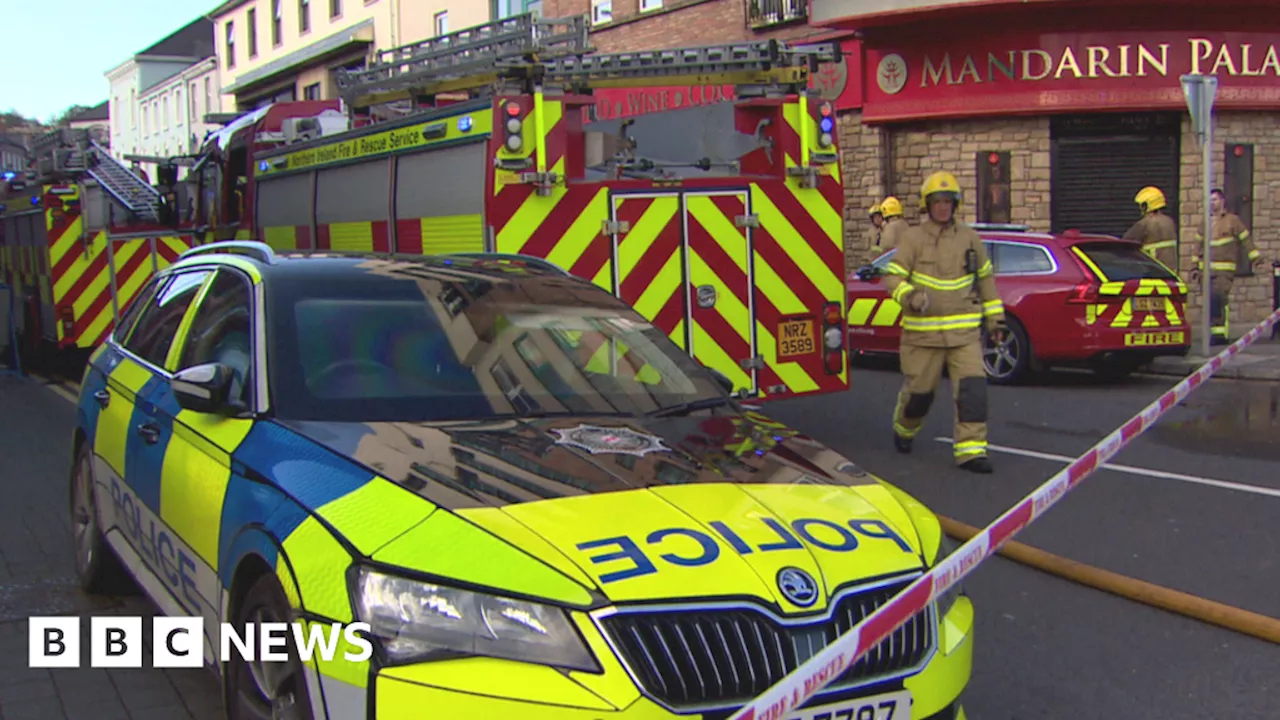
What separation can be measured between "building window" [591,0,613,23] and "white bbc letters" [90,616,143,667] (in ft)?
70.0

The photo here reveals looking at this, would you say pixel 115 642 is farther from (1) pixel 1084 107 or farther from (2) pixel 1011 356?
(1) pixel 1084 107

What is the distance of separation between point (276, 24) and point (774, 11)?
2475 cm

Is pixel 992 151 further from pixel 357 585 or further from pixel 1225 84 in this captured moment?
pixel 357 585

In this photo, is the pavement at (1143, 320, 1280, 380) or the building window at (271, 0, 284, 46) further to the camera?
the building window at (271, 0, 284, 46)

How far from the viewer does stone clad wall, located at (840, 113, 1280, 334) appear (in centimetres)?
1881

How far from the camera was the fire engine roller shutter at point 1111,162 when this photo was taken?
62.3 feet

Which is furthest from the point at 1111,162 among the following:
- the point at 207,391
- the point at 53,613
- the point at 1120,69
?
the point at 207,391

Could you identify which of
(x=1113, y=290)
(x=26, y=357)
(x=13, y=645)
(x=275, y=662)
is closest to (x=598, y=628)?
(x=275, y=662)

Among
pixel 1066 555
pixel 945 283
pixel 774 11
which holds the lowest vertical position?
pixel 1066 555

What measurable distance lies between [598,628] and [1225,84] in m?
18.3

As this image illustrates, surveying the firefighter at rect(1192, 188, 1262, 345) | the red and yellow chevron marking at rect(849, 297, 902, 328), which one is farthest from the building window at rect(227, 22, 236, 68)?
the firefighter at rect(1192, 188, 1262, 345)

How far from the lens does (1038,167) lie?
62.8ft

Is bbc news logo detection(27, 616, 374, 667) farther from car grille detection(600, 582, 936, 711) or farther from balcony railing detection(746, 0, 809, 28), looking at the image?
balcony railing detection(746, 0, 809, 28)

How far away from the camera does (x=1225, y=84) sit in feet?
60.8
